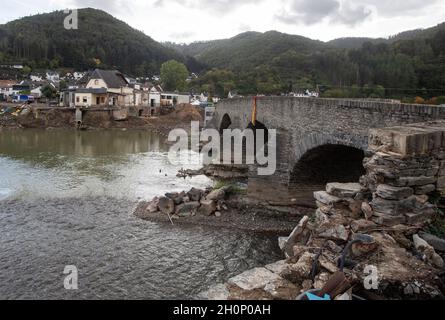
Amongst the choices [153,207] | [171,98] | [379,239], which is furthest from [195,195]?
[171,98]

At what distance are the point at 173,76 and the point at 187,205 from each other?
74920mm

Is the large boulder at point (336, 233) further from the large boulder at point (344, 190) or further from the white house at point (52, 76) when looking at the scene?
the white house at point (52, 76)

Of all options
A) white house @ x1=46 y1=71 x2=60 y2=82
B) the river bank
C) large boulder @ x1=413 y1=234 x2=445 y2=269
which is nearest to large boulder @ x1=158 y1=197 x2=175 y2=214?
large boulder @ x1=413 y1=234 x2=445 y2=269

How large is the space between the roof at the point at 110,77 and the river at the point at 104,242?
117 feet

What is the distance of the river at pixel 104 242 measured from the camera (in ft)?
34.3

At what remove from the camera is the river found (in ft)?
34.3

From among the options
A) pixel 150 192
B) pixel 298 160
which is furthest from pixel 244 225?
pixel 150 192

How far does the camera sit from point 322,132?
1311 cm

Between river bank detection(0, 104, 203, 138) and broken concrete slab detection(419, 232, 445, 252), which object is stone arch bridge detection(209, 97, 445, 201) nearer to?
broken concrete slab detection(419, 232, 445, 252)

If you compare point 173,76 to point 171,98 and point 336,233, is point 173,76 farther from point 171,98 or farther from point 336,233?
point 336,233

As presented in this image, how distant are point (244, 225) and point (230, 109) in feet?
56.7

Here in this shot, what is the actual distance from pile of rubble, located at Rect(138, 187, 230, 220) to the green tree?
7381 centimetres

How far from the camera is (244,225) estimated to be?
15.8 meters
